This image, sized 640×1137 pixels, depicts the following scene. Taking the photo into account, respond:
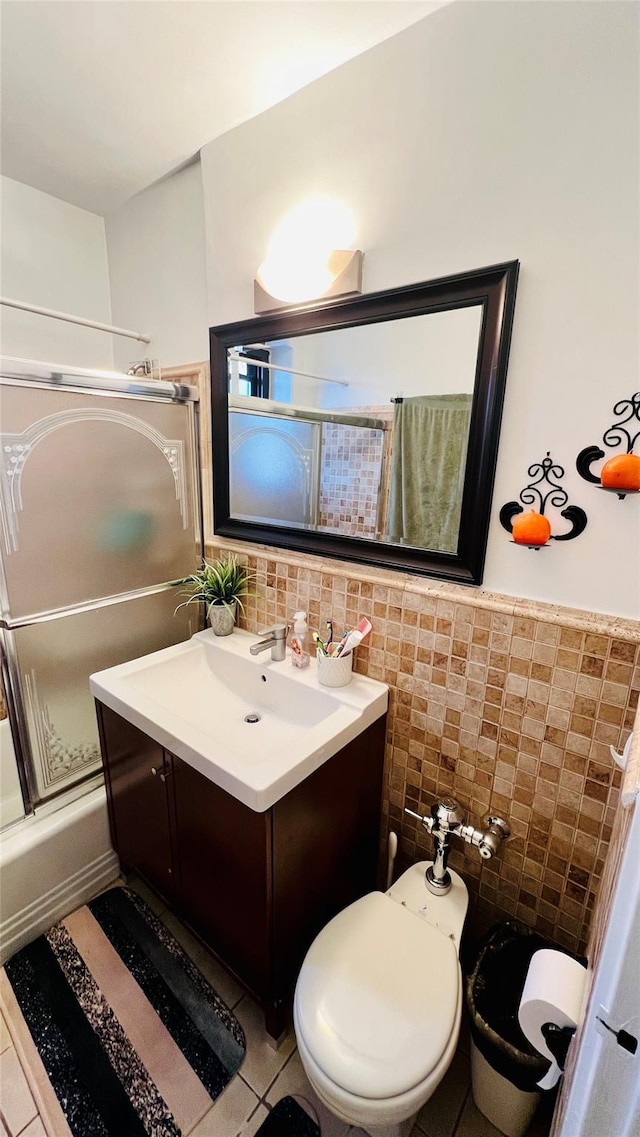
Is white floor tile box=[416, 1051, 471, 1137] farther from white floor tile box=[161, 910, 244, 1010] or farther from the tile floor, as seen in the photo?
white floor tile box=[161, 910, 244, 1010]

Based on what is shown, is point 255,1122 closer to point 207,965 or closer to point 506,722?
point 207,965

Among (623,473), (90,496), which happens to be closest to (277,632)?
(90,496)

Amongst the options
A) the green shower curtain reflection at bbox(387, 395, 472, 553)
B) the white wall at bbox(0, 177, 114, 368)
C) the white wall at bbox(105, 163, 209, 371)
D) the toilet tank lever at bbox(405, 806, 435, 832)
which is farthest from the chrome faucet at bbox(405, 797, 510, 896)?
the white wall at bbox(0, 177, 114, 368)

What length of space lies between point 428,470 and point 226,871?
3.75 ft

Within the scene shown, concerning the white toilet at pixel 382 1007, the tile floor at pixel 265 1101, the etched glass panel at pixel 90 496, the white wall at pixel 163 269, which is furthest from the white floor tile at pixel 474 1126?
the white wall at pixel 163 269

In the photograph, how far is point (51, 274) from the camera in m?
1.82

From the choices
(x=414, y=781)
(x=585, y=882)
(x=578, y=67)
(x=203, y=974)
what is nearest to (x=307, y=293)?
(x=578, y=67)

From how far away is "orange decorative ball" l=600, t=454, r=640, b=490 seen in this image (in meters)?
0.86

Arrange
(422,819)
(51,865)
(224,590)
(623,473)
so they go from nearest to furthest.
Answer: (623,473), (422,819), (51,865), (224,590)

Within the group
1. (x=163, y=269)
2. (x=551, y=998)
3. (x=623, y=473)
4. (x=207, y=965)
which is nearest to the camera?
(x=551, y=998)

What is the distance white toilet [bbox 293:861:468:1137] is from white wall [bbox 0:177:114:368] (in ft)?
7.45

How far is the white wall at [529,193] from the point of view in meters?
0.85

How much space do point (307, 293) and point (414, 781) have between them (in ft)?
4.76

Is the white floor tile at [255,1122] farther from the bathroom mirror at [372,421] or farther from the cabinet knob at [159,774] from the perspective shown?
the bathroom mirror at [372,421]
